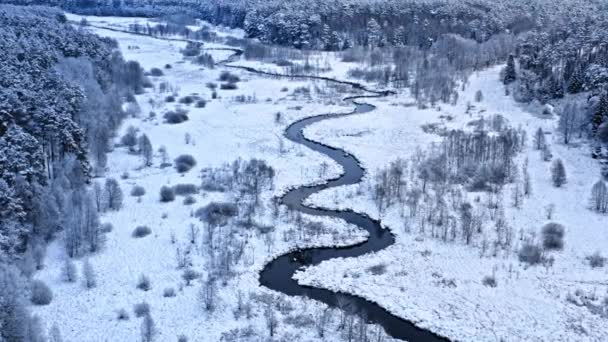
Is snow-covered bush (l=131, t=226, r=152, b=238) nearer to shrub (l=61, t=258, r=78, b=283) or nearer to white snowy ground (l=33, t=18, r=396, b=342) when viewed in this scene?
white snowy ground (l=33, t=18, r=396, b=342)

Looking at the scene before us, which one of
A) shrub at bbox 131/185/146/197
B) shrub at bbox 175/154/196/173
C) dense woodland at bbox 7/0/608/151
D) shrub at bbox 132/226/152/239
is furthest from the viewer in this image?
dense woodland at bbox 7/0/608/151

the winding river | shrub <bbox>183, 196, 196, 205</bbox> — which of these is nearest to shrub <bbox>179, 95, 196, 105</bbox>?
the winding river

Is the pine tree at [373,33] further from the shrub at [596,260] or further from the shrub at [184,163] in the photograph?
the shrub at [596,260]

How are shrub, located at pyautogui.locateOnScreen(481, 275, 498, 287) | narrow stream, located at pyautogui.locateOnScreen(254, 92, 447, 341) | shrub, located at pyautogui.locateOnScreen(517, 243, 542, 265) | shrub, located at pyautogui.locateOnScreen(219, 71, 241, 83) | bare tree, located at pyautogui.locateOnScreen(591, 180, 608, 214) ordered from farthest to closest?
1. shrub, located at pyautogui.locateOnScreen(219, 71, 241, 83)
2. bare tree, located at pyautogui.locateOnScreen(591, 180, 608, 214)
3. shrub, located at pyautogui.locateOnScreen(517, 243, 542, 265)
4. shrub, located at pyautogui.locateOnScreen(481, 275, 498, 287)
5. narrow stream, located at pyautogui.locateOnScreen(254, 92, 447, 341)

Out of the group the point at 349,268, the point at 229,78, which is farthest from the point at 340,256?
the point at 229,78

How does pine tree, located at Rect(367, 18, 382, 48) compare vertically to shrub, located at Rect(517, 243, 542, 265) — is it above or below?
above

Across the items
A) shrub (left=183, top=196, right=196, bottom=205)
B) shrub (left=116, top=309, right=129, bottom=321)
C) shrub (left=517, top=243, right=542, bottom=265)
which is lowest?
shrub (left=116, top=309, right=129, bottom=321)

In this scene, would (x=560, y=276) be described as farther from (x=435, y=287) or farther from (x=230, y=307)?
(x=230, y=307)
